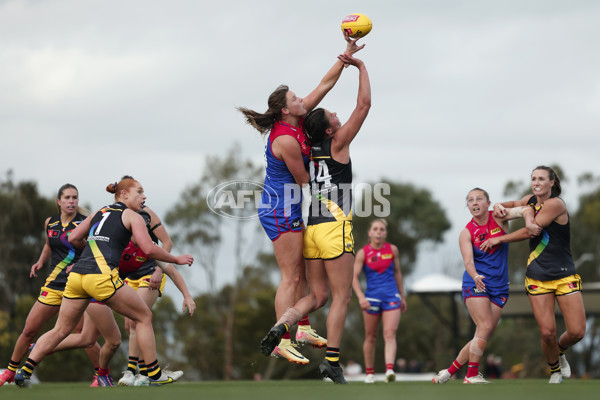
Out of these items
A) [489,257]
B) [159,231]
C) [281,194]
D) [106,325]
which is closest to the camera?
[281,194]

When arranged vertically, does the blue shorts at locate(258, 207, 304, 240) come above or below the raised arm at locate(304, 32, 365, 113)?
below

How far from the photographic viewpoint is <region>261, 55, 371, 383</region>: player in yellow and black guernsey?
884 centimetres

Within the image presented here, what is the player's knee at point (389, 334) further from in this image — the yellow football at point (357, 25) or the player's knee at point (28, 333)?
the yellow football at point (357, 25)

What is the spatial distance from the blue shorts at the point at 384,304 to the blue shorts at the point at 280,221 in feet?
15.3

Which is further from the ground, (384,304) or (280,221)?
(280,221)

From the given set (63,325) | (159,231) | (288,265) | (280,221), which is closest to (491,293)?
(288,265)

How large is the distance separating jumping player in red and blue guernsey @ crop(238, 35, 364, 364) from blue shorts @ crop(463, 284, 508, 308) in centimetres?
228

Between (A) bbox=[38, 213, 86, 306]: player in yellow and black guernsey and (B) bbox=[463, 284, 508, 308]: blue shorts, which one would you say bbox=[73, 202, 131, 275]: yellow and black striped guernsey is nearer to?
(A) bbox=[38, 213, 86, 306]: player in yellow and black guernsey

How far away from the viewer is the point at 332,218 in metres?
8.93

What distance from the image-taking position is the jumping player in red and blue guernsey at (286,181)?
354 inches

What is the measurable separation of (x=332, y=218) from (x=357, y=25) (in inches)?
81.6

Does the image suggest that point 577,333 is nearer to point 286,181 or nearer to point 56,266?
point 286,181

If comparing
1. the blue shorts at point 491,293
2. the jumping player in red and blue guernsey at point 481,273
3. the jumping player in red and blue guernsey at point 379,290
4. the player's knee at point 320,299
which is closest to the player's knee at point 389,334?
the jumping player in red and blue guernsey at point 379,290

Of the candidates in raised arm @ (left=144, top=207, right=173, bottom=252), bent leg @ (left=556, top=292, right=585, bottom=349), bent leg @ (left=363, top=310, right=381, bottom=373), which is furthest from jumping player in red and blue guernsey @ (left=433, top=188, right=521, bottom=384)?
raised arm @ (left=144, top=207, right=173, bottom=252)
